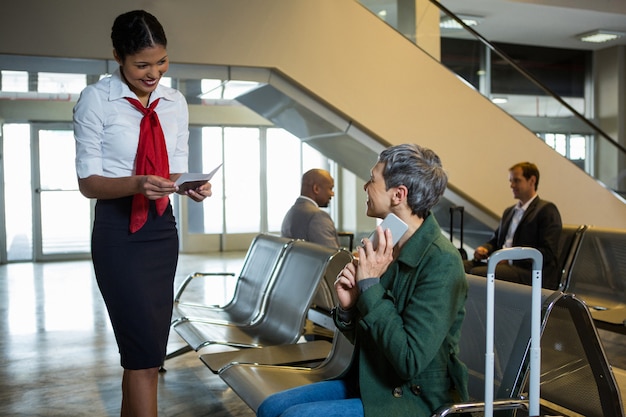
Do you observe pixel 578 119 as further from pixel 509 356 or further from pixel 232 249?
pixel 232 249

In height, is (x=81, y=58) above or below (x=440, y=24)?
below

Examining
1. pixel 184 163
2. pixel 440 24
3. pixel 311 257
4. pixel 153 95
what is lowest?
pixel 311 257

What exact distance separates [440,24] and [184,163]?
198 inches

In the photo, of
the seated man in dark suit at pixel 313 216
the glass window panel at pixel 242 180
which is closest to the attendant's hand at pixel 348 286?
the seated man in dark suit at pixel 313 216

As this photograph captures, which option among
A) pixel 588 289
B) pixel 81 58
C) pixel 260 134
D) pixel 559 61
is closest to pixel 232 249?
pixel 260 134

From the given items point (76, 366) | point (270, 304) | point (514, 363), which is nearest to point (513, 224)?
point (270, 304)

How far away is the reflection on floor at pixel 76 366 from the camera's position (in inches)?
159

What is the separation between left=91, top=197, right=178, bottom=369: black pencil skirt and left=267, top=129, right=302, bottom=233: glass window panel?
12.2m

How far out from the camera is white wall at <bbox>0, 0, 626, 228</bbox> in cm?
541

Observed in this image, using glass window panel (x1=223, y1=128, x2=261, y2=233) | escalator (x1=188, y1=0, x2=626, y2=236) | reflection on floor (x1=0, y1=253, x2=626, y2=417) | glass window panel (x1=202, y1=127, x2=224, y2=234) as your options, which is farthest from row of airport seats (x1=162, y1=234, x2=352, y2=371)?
glass window panel (x1=223, y1=128, x2=261, y2=233)

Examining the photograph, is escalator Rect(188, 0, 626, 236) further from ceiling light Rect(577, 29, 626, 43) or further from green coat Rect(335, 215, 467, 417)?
ceiling light Rect(577, 29, 626, 43)

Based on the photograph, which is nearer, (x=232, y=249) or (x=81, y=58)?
(x=81, y=58)

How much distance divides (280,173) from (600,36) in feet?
21.8

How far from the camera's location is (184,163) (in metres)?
2.37
